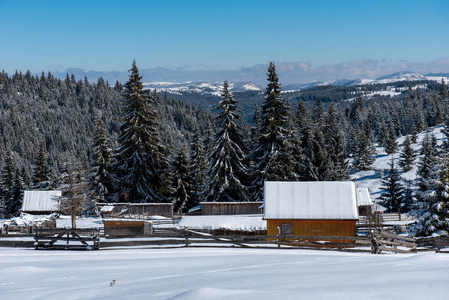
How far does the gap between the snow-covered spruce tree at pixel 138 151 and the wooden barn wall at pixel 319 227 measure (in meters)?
19.1

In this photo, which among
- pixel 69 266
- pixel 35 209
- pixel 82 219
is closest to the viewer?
pixel 69 266

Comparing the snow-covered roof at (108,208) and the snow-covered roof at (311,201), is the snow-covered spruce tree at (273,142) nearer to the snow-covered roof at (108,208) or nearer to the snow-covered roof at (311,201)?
the snow-covered roof at (311,201)

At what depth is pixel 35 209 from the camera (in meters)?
53.3

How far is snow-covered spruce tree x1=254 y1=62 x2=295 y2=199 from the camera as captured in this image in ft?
141

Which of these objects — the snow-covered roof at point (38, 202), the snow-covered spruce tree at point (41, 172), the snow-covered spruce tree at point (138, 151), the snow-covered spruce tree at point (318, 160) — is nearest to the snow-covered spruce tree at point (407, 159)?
the snow-covered spruce tree at point (318, 160)

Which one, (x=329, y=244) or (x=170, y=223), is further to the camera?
(x=170, y=223)

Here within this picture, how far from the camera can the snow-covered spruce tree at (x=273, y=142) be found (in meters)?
43.1

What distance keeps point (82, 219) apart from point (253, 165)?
20.7m

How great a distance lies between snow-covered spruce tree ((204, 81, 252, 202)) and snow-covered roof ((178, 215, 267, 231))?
10.2 meters

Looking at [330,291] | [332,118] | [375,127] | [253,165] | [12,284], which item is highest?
[375,127]

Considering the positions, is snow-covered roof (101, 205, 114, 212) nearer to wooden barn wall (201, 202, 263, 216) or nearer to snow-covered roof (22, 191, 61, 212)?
wooden barn wall (201, 202, 263, 216)

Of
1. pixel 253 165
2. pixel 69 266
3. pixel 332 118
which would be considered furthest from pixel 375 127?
pixel 69 266

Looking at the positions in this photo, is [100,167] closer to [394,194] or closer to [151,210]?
[151,210]

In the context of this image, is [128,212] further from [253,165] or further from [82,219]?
[253,165]
